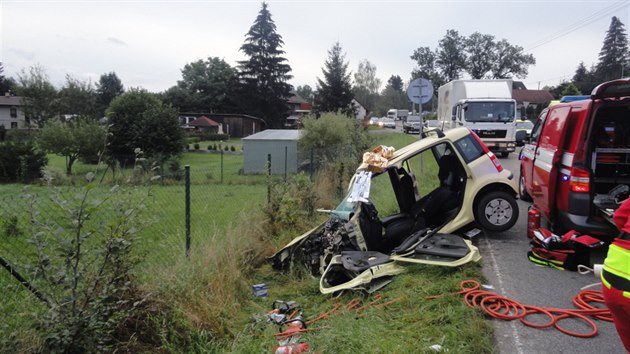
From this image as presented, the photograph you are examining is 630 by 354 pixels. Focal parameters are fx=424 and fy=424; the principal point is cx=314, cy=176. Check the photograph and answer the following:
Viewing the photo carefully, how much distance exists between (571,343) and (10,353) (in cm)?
420

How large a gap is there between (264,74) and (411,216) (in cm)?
5547

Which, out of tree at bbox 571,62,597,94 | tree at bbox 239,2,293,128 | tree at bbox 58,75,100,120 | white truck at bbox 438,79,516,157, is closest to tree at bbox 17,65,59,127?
tree at bbox 58,75,100,120

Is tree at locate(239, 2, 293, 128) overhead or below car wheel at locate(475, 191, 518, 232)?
overhead

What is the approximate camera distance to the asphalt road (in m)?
3.31

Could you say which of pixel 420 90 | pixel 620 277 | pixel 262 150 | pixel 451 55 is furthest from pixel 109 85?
Result: pixel 620 277

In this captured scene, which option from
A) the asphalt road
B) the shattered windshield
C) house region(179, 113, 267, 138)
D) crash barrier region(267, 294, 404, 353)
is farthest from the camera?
house region(179, 113, 267, 138)

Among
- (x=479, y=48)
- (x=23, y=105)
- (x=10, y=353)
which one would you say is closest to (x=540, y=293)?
(x=10, y=353)

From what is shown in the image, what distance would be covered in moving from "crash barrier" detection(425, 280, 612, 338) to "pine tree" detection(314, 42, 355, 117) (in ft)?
140

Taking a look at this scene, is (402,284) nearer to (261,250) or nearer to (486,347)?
(486,347)

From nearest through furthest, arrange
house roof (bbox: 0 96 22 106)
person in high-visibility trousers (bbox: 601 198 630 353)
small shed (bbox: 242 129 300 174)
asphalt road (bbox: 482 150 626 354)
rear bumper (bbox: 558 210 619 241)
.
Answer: person in high-visibility trousers (bbox: 601 198 630 353) < asphalt road (bbox: 482 150 626 354) < rear bumper (bbox: 558 210 619 241) < small shed (bbox: 242 129 300 174) < house roof (bbox: 0 96 22 106)

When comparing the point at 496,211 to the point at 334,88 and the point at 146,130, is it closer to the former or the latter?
the point at 146,130

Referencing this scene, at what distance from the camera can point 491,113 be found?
18.1 meters

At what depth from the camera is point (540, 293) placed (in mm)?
4297

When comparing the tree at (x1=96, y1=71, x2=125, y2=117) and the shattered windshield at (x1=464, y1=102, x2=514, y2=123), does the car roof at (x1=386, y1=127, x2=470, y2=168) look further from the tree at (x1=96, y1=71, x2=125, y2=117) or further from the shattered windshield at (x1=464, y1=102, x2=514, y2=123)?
the tree at (x1=96, y1=71, x2=125, y2=117)
